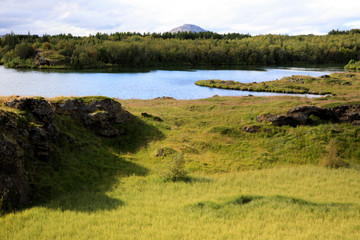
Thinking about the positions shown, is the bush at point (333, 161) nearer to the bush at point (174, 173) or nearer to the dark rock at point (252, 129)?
the dark rock at point (252, 129)

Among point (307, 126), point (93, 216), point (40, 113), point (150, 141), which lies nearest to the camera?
point (93, 216)

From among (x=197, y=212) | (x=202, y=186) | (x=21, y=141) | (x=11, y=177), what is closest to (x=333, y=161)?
(x=202, y=186)

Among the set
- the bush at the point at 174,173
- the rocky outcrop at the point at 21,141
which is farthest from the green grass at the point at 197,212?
the rocky outcrop at the point at 21,141

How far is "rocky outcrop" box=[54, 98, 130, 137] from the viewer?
27984 millimetres

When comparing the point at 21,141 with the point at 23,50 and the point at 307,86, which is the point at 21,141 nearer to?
the point at 307,86

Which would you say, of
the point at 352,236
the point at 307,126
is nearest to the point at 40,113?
the point at 352,236

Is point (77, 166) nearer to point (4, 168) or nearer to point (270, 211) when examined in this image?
point (4, 168)

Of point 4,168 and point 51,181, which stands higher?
point 4,168

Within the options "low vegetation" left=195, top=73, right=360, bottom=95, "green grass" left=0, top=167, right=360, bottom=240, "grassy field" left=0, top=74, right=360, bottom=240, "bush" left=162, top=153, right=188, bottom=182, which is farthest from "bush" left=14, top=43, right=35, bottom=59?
"green grass" left=0, top=167, right=360, bottom=240

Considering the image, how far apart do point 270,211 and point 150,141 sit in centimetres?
1834

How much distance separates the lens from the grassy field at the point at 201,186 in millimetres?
11642

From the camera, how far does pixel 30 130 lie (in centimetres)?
1873

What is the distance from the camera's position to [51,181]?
16953 millimetres

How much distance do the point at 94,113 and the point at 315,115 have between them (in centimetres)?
2777
